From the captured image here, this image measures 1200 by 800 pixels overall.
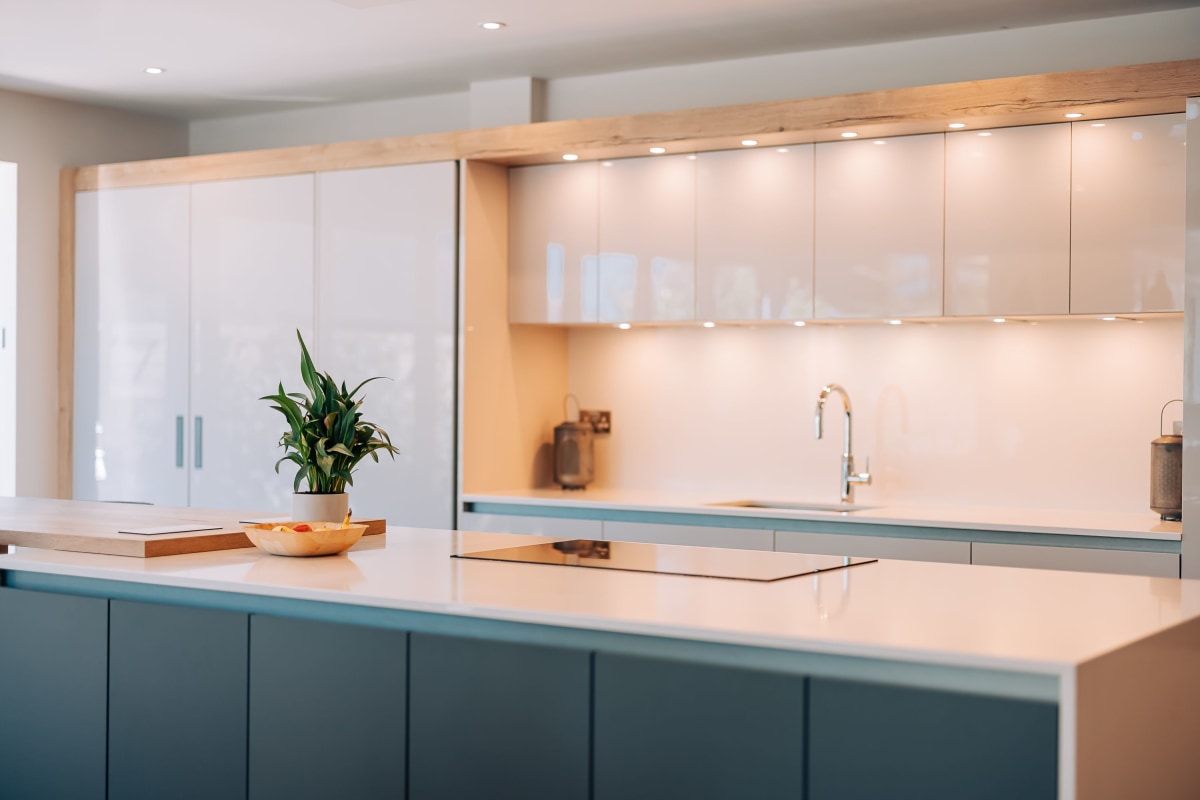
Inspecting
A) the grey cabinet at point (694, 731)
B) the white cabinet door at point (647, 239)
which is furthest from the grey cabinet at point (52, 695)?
the white cabinet door at point (647, 239)

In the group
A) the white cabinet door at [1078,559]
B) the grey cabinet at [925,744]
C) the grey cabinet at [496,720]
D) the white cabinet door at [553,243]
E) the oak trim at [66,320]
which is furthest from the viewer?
the oak trim at [66,320]

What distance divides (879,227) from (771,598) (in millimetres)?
2308

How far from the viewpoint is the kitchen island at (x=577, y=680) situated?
6.20ft

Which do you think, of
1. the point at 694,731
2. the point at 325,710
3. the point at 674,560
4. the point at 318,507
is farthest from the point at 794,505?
the point at 694,731

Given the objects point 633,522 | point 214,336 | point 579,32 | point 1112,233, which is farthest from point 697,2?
point 214,336

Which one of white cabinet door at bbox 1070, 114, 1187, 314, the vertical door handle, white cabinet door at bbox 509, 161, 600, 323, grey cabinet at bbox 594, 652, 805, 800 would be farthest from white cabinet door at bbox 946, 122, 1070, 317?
the vertical door handle

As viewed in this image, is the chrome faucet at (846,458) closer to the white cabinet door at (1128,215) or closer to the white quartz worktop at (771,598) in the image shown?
the white cabinet door at (1128,215)

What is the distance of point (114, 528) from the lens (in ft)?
10.4

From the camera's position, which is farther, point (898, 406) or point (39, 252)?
point (39, 252)

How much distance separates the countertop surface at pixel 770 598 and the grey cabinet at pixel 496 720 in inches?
3.4

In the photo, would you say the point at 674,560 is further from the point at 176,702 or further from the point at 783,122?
the point at 783,122

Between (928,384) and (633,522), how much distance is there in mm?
1193

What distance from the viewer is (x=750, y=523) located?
4.31 meters

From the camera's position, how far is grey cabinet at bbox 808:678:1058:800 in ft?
5.98
